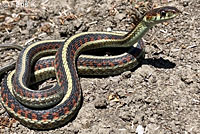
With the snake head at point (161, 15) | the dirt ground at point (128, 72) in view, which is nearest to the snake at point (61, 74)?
the snake head at point (161, 15)

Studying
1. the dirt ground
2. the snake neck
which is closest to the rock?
the dirt ground

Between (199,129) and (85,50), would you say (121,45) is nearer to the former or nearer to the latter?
(85,50)

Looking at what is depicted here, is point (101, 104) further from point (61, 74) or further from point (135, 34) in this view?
point (135, 34)

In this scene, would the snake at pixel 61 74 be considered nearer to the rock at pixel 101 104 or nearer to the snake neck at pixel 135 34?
A: the snake neck at pixel 135 34

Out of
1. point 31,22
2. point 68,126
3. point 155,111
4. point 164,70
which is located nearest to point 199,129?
point 155,111

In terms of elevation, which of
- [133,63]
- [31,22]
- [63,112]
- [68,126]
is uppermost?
[31,22]

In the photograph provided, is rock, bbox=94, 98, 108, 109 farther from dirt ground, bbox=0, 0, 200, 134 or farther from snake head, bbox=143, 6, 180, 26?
snake head, bbox=143, 6, 180, 26

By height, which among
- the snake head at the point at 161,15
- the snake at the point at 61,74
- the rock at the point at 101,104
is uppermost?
the snake head at the point at 161,15
